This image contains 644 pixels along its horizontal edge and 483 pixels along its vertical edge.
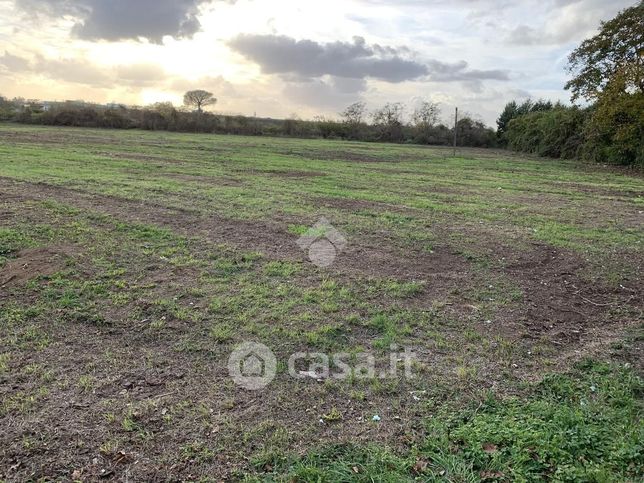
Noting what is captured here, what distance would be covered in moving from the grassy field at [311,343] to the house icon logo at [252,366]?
0.22 feet

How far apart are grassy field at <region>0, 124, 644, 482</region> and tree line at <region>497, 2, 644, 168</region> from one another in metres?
15.4

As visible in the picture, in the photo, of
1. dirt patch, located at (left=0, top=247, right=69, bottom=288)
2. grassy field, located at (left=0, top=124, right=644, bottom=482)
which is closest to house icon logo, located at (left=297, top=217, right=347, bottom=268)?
grassy field, located at (left=0, top=124, right=644, bottom=482)

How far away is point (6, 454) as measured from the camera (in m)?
2.26

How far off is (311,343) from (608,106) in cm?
2174

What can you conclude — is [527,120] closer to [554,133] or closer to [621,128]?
[554,133]

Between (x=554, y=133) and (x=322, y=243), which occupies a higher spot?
(x=554, y=133)

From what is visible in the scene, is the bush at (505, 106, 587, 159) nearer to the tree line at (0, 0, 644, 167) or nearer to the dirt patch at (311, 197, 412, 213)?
the tree line at (0, 0, 644, 167)

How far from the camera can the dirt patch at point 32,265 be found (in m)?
4.48

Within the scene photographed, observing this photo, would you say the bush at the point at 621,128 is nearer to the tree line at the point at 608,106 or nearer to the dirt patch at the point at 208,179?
the tree line at the point at 608,106

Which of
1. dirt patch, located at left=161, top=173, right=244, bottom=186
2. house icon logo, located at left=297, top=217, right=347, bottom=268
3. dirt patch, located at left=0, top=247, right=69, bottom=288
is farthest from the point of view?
dirt patch, located at left=161, top=173, right=244, bottom=186

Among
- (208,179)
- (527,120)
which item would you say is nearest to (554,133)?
(527,120)

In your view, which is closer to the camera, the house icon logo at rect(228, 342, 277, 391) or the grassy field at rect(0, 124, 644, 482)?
the grassy field at rect(0, 124, 644, 482)

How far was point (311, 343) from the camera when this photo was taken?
346cm

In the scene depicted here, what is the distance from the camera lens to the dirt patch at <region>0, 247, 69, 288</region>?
4.48 m
